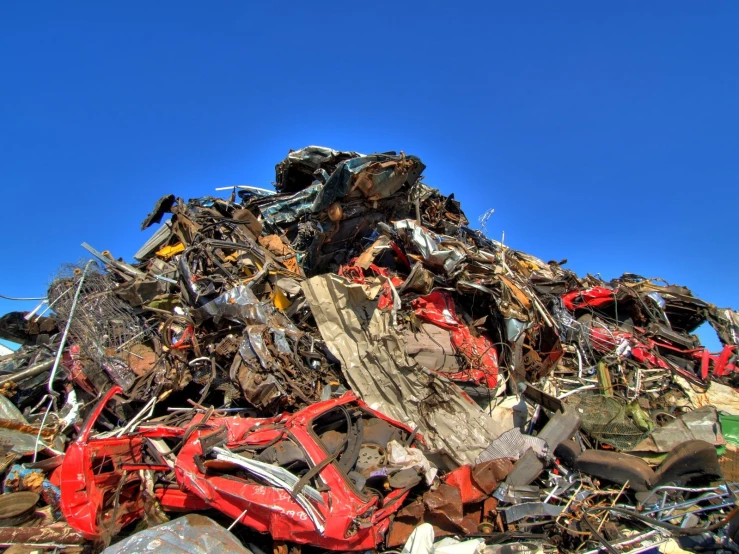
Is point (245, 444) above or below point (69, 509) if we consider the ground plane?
above

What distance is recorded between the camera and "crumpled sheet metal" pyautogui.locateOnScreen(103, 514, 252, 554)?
3230mm

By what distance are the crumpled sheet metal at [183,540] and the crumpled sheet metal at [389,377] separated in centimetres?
264

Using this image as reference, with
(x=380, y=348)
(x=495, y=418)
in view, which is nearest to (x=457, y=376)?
(x=495, y=418)

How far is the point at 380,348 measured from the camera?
647 cm

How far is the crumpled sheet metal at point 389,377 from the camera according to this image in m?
5.68

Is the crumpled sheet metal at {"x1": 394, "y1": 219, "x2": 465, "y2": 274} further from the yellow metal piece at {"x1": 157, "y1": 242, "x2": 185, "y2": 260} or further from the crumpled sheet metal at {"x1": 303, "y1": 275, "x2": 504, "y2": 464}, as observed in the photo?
the yellow metal piece at {"x1": 157, "y1": 242, "x2": 185, "y2": 260}

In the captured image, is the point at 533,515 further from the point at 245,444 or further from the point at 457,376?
the point at 245,444

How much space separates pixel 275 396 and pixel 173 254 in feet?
16.8

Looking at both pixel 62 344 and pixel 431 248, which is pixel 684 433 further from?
pixel 62 344

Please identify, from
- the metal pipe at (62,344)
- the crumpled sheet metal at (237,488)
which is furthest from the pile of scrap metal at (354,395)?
the metal pipe at (62,344)

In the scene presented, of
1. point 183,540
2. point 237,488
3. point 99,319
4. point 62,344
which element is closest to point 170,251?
point 99,319

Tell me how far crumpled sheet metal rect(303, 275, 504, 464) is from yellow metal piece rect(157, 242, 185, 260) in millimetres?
3839

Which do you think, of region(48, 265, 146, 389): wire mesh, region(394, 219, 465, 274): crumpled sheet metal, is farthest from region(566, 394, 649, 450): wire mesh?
region(48, 265, 146, 389): wire mesh

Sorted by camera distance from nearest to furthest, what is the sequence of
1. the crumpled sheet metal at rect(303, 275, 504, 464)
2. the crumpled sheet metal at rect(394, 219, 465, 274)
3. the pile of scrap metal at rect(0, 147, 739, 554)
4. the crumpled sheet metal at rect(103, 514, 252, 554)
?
1. the crumpled sheet metal at rect(103, 514, 252, 554)
2. the pile of scrap metal at rect(0, 147, 739, 554)
3. the crumpled sheet metal at rect(303, 275, 504, 464)
4. the crumpled sheet metal at rect(394, 219, 465, 274)
